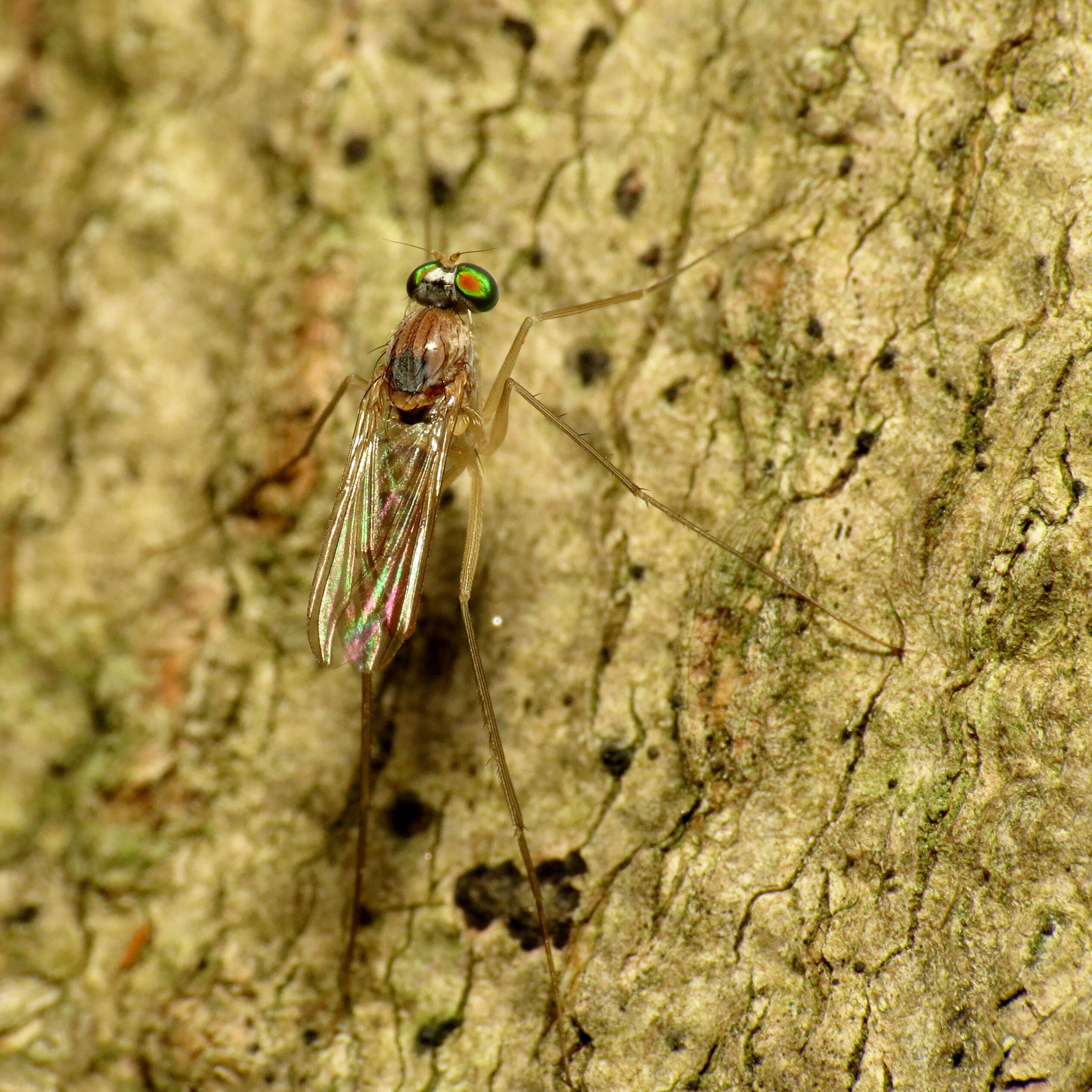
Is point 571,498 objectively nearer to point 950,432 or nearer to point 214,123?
point 950,432

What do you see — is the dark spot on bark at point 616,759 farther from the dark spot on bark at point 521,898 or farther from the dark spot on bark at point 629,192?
the dark spot on bark at point 629,192

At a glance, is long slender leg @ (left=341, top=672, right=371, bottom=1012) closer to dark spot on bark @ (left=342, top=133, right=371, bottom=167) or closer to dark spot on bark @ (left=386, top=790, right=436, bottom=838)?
dark spot on bark @ (left=386, top=790, right=436, bottom=838)

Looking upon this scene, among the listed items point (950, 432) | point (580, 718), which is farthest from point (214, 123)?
→ point (950, 432)

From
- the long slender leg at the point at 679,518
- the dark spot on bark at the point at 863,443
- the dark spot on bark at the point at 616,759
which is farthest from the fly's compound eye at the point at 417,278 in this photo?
the dark spot on bark at the point at 616,759

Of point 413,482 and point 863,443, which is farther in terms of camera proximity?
point 413,482

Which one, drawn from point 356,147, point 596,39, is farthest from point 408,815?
point 596,39

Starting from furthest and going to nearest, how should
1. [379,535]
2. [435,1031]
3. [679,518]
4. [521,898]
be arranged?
[379,535], [679,518], [521,898], [435,1031]

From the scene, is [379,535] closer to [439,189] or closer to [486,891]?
[486,891]
